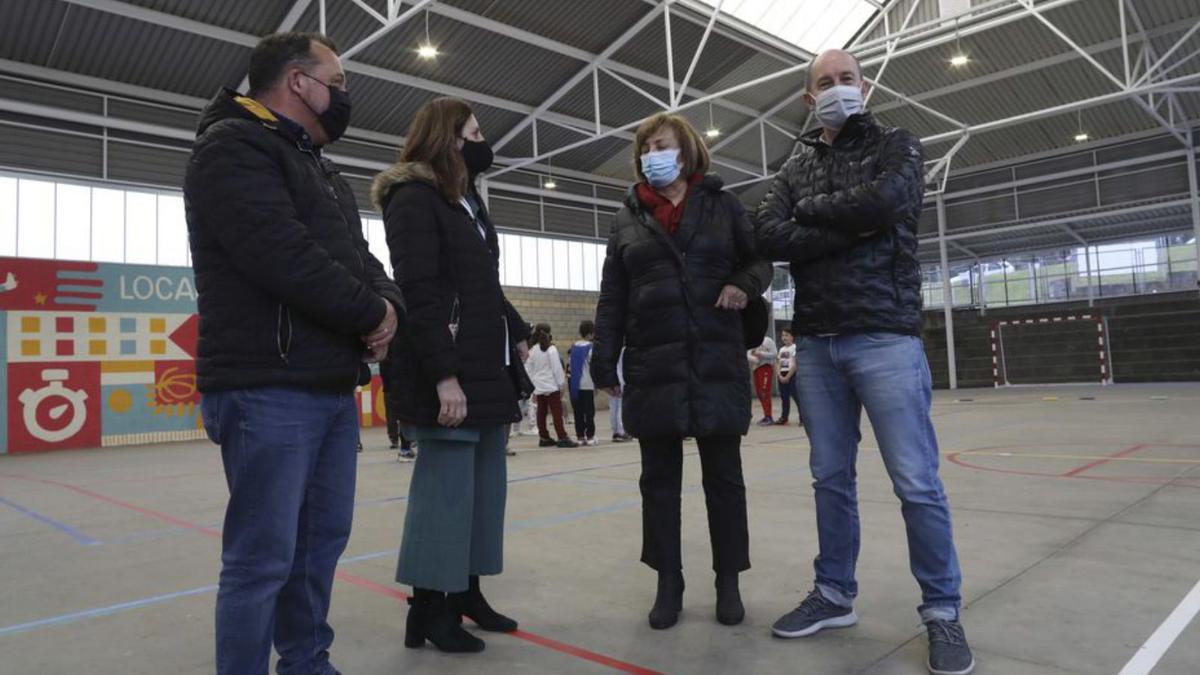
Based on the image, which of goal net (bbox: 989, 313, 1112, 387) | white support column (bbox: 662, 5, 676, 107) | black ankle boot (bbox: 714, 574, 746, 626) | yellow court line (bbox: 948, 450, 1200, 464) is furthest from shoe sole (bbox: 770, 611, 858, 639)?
goal net (bbox: 989, 313, 1112, 387)

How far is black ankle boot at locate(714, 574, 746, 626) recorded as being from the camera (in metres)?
2.33

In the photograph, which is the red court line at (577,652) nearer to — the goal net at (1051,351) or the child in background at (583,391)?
the child in background at (583,391)

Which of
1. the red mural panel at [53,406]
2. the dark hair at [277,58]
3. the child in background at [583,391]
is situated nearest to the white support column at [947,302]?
the child in background at [583,391]

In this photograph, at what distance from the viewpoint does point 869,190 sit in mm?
2092

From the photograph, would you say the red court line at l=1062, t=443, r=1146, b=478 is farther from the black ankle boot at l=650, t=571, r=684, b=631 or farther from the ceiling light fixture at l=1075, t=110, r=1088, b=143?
the ceiling light fixture at l=1075, t=110, r=1088, b=143

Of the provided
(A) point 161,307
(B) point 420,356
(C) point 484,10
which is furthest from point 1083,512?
(A) point 161,307

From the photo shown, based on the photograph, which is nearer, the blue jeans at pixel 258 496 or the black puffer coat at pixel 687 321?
the blue jeans at pixel 258 496

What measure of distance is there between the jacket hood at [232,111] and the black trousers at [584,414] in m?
7.90

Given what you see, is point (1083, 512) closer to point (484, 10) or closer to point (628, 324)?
point (628, 324)

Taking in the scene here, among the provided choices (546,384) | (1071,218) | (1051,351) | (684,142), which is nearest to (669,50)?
(546,384)

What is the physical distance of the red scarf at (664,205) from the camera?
2539 mm

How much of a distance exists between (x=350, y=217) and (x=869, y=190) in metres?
1.45

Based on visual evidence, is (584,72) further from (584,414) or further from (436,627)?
(436,627)

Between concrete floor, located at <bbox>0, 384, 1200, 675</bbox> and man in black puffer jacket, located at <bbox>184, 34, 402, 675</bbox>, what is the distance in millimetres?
672
